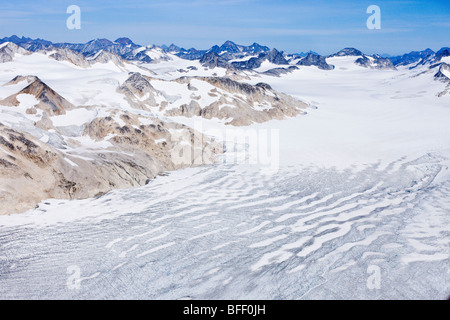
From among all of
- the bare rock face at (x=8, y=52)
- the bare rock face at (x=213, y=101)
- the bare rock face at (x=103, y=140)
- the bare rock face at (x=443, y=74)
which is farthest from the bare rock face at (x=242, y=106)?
the bare rock face at (x=443, y=74)

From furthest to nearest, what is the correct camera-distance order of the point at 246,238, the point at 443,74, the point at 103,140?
the point at 443,74 < the point at 103,140 < the point at 246,238

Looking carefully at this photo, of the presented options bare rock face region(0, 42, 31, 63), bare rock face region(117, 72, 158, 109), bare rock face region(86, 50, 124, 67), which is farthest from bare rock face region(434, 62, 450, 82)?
bare rock face region(0, 42, 31, 63)

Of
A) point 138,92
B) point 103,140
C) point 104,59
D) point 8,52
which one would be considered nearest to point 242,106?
point 138,92

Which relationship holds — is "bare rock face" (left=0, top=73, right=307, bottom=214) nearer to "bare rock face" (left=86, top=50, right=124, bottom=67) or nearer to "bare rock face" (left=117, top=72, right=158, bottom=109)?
"bare rock face" (left=117, top=72, right=158, bottom=109)

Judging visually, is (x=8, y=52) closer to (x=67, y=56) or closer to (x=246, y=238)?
(x=67, y=56)
